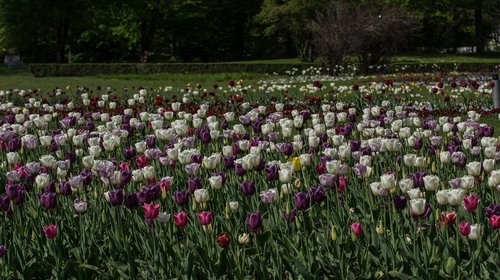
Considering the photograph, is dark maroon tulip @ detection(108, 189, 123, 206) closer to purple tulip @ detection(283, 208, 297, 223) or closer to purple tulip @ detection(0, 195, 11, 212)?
purple tulip @ detection(0, 195, 11, 212)

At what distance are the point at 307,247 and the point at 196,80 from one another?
26968mm

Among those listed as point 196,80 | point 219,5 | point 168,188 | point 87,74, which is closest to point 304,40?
point 219,5

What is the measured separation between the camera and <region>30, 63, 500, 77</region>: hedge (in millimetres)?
32688

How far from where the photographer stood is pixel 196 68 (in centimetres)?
3862

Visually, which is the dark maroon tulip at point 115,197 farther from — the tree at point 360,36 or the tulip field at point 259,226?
the tree at point 360,36

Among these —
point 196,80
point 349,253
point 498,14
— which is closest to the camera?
point 349,253

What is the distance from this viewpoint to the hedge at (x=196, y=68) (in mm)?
32688

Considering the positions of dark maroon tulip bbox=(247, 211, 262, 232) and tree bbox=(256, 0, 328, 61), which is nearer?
dark maroon tulip bbox=(247, 211, 262, 232)

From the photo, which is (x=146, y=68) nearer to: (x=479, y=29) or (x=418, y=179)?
(x=479, y=29)

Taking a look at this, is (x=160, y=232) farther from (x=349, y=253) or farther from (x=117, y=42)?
(x=117, y=42)

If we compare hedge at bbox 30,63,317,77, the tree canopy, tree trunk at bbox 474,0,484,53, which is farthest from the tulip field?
tree trunk at bbox 474,0,484,53

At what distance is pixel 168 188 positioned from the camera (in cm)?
522

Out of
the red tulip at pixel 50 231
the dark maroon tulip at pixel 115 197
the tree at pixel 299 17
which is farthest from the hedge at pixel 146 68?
the red tulip at pixel 50 231

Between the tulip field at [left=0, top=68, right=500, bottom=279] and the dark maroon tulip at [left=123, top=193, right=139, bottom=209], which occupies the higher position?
the dark maroon tulip at [left=123, top=193, right=139, bottom=209]
